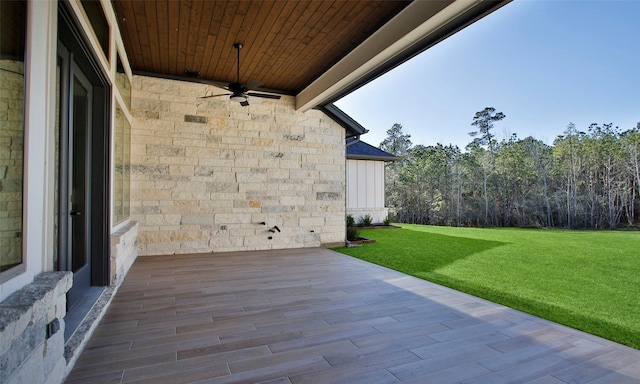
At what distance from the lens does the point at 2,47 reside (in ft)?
4.12

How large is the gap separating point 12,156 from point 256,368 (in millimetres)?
1700

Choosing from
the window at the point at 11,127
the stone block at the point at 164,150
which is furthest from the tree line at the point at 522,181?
the window at the point at 11,127

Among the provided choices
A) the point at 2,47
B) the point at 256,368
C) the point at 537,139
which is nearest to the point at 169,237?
the point at 256,368

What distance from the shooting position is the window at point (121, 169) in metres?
4.05

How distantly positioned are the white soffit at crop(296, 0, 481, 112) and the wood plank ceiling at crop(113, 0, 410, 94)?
4.6 inches

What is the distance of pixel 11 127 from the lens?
1.36m

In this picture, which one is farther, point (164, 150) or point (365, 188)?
point (365, 188)

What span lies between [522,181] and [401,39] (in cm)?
1491

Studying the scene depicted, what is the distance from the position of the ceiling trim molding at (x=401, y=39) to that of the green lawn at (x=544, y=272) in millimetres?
3005

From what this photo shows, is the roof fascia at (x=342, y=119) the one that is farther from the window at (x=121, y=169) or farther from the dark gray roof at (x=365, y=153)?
the dark gray roof at (x=365, y=153)

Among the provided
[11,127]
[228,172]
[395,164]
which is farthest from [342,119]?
[395,164]

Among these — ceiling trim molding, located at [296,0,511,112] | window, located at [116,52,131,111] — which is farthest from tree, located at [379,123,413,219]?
window, located at [116,52,131,111]

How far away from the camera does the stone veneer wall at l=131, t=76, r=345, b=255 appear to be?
18.9 ft

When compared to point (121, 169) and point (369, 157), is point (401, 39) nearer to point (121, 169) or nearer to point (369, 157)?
point (121, 169)
